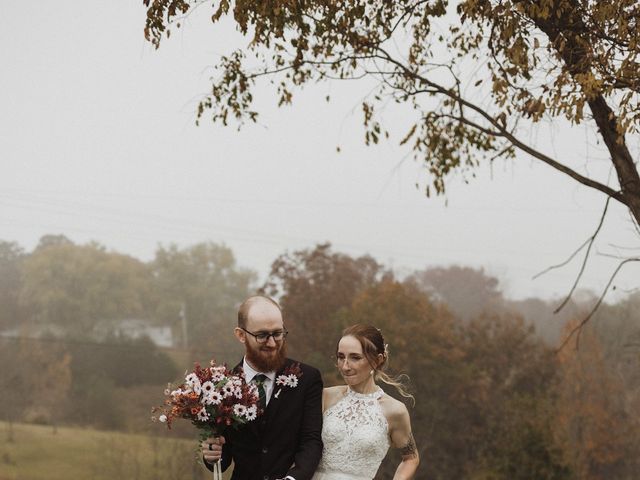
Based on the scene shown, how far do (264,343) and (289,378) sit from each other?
301 mm

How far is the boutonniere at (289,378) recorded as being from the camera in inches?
215

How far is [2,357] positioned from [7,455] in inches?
288

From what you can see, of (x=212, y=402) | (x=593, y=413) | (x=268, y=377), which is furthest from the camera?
(x=593, y=413)

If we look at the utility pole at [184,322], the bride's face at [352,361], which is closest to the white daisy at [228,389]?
the bride's face at [352,361]

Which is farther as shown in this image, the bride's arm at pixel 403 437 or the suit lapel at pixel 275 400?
the bride's arm at pixel 403 437

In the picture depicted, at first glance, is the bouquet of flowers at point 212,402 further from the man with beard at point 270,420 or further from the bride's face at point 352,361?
the bride's face at point 352,361

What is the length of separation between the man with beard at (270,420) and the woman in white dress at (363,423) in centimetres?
40

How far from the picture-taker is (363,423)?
602 cm

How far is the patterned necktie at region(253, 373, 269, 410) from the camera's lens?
5441 millimetres

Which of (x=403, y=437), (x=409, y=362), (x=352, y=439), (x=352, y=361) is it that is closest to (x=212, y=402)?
(x=352, y=361)

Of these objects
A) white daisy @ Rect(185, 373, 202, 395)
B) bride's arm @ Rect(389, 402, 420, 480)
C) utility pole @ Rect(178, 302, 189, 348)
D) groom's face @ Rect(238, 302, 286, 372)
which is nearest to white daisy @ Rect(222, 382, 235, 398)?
white daisy @ Rect(185, 373, 202, 395)

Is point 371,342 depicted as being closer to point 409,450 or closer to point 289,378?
point 289,378

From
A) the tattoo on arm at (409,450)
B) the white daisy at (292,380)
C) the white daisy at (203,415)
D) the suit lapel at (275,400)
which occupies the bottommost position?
the tattoo on arm at (409,450)

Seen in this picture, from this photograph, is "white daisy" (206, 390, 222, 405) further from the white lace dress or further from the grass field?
the grass field
